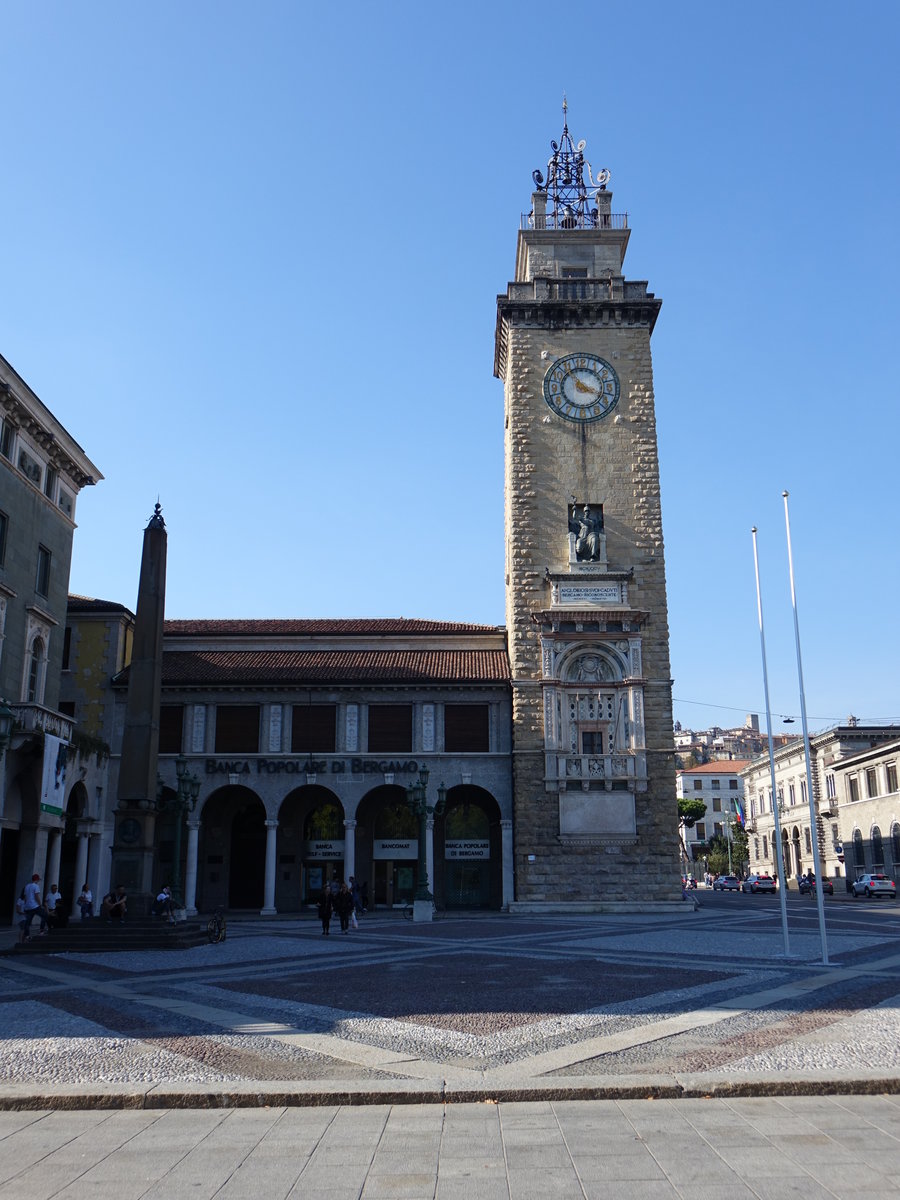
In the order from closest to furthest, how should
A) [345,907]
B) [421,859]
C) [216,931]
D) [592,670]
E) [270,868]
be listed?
[216,931], [345,907], [421,859], [270,868], [592,670]

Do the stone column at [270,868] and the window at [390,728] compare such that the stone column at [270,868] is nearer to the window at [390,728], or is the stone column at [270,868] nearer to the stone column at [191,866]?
the stone column at [191,866]

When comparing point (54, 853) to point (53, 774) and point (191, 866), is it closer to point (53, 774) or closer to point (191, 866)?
point (53, 774)

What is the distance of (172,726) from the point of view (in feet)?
145

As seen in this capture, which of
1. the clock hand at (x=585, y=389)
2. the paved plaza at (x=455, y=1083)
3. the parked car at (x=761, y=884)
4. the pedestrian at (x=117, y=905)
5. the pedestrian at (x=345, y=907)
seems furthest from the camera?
the parked car at (x=761, y=884)

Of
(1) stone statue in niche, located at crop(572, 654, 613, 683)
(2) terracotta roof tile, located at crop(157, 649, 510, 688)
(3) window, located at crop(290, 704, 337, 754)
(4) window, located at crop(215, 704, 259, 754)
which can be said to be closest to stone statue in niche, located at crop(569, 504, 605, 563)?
(1) stone statue in niche, located at crop(572, 654, 613, 683)

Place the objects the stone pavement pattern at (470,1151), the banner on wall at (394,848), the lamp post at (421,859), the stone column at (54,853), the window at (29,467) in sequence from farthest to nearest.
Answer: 1. the banner on wall at (394,848)
2. the lamp post at (421,859)
3. the window at (29,467)
4. the stone column at (54,853)
5. the stone pavement pattern at (470,1151)

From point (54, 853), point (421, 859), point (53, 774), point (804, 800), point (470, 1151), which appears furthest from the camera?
point (804, 800)

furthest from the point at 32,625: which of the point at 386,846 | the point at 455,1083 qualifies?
the point at 455,1083

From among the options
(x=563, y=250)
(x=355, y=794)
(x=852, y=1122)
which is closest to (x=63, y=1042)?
(x=852, y=1122)

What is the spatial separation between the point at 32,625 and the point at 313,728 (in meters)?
12.7

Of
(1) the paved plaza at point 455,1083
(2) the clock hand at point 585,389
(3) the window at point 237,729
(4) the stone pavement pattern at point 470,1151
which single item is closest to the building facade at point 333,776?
(3) the window at point 237,729

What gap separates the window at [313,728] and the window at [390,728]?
1.66m

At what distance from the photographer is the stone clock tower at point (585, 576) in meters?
41.2

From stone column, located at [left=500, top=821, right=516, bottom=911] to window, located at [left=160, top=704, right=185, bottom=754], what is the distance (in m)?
14.5
